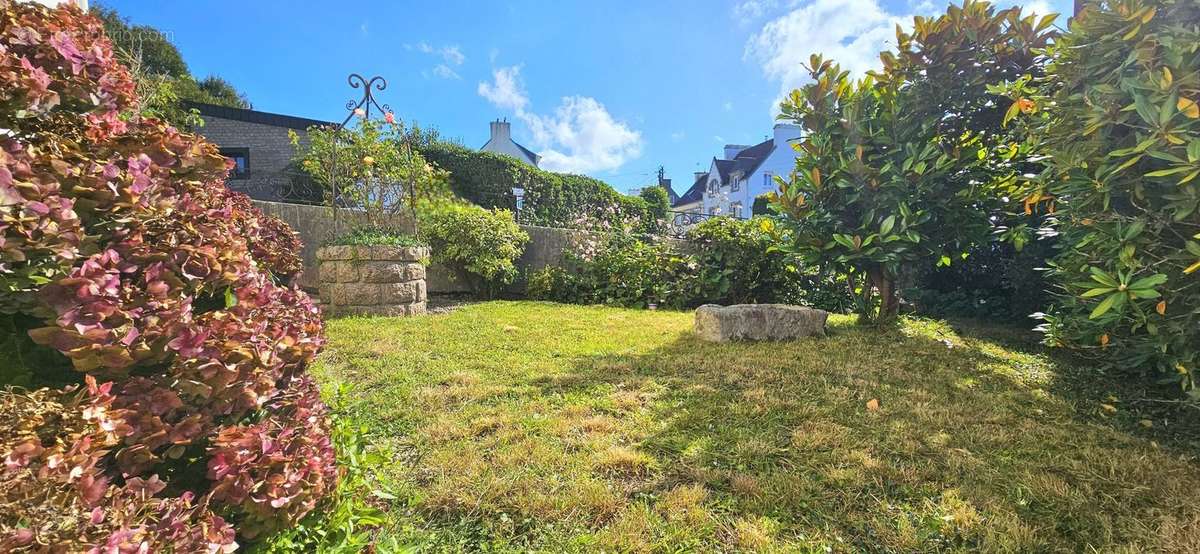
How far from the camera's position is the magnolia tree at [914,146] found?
3.83 m

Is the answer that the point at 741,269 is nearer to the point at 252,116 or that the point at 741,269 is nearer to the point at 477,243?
the point at 477,243

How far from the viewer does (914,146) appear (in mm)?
3869

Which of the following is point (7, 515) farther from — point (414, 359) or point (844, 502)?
point (414, 359)

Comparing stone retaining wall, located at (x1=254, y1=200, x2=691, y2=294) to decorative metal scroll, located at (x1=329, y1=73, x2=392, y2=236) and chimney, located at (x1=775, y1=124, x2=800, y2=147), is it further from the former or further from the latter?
chimney, located at (x1=775, y1=124, x2=800, y2=147)

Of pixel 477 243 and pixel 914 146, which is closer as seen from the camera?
pixel 914 146

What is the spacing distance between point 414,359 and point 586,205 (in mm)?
10703

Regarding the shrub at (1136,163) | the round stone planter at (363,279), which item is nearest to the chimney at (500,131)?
the round stone planter at (363,279)

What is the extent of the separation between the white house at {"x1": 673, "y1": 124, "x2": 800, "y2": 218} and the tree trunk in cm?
1994

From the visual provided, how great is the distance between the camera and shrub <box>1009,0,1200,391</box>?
6.64 ft

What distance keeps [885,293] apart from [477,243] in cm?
516

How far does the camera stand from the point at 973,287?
5.77m

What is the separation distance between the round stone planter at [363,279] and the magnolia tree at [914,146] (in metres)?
4.18

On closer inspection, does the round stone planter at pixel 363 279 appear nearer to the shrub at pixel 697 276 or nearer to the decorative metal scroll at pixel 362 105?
the decorative metal scroll at pixel 362 105

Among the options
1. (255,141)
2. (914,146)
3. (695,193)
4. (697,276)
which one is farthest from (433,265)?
(695,193)
